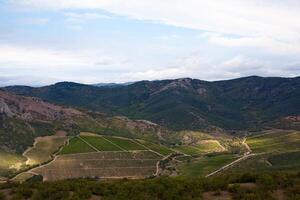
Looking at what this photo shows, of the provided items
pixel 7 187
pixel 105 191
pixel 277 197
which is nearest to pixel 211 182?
pixel 277 197

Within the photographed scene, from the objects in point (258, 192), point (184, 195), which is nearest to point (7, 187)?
point (184, 195)

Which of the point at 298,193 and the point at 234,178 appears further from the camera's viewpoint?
the point at 234,178

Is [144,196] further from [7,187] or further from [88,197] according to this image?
[7,187]

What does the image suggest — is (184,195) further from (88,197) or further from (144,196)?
(88,197)

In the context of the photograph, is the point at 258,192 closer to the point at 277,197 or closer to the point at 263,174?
the point at 277,197

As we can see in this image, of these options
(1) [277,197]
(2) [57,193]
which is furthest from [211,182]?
(2) [57,193]

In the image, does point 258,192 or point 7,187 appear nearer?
point 258,192

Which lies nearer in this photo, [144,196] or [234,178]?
[144,196]
